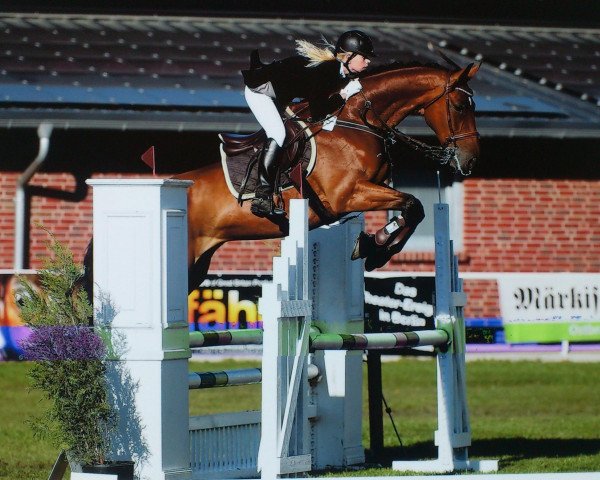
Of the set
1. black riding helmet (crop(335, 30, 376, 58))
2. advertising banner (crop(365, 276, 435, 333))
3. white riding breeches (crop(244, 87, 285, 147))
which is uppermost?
black riding helmet (crop(335, 30, 376, 58))

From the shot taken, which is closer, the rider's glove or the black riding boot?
the black riding boot

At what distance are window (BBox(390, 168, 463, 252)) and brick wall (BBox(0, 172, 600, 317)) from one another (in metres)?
0.11

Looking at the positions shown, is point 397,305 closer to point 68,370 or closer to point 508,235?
point 68,370

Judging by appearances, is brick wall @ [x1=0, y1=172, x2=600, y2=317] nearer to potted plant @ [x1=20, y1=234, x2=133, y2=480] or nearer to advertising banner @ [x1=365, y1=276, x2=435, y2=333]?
advertising banner @ [x1=365, y1=276, x2=435, y2=333]

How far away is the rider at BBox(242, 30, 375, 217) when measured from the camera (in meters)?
7.94

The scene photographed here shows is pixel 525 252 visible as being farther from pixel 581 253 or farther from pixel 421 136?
pixel 421 136

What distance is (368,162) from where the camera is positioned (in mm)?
8125

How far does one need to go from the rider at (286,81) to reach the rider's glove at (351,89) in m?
0.09

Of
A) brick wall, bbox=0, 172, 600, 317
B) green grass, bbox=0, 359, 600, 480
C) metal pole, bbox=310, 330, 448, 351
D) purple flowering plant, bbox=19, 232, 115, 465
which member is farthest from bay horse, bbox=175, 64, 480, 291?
brick wall, bbox=0, 172, 600, 317

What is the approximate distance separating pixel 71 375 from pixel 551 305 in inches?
330

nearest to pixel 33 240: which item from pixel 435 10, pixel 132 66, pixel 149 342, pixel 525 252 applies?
pixel 132 66

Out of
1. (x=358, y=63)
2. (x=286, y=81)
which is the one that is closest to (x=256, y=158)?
(x=286, y=81)

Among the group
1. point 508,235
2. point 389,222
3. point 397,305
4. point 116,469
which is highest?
point 508,235

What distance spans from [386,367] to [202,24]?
19.3ft
